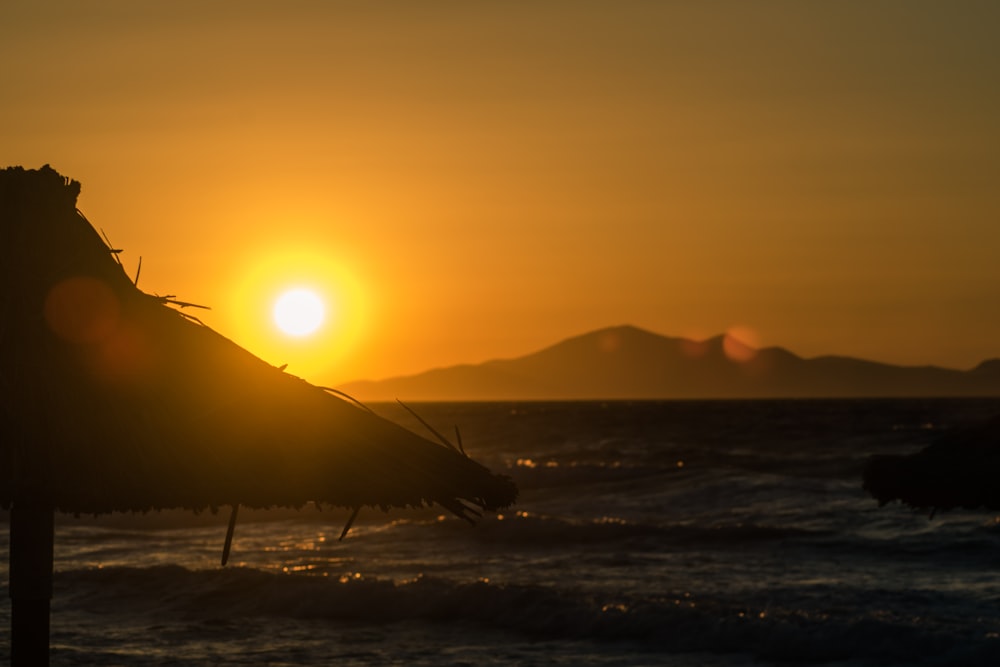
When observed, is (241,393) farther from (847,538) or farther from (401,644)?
(847,538)

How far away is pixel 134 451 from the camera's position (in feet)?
18.7

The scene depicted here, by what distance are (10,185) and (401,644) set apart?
42.1 ft

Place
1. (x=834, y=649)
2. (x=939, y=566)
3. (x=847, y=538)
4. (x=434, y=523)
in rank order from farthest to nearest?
(x=434, y=523)
(x=847, y=538)
(x=939, y=566)
(x=834, y=649)

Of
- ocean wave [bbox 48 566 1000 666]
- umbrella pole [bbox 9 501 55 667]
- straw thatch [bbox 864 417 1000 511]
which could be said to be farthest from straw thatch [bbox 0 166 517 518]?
ocean wave [bbox 48 566 1000 666]

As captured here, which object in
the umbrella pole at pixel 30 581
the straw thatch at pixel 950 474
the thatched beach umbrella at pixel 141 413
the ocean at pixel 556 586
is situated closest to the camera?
the thatched beach umbrella at pixel 141 413

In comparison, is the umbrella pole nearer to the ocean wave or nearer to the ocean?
the ocean

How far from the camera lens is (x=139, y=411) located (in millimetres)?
5766

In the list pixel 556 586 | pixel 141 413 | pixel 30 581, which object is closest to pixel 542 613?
pixel 556 586

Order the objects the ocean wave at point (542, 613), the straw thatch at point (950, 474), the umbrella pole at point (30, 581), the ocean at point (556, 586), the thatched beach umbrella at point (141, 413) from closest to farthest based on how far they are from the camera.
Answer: the thatched beach umbrella at point (141, 413)
the umbrella pole at point (30, 581)
the straw thatch at point (950, 474)
the ocean at point (556, 586)
the ocean wave at point (542, 613)

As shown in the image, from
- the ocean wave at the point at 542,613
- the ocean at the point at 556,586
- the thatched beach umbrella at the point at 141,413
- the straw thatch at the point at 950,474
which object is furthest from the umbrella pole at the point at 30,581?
the ocean wave at the point at 542,613

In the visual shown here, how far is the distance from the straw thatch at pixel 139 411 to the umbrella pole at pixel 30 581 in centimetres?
39

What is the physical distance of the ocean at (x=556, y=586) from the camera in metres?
17.5

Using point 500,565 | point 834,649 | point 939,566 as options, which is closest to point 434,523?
point 500,565

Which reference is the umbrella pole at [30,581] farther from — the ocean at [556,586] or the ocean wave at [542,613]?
the ocean wave at [542,613]
